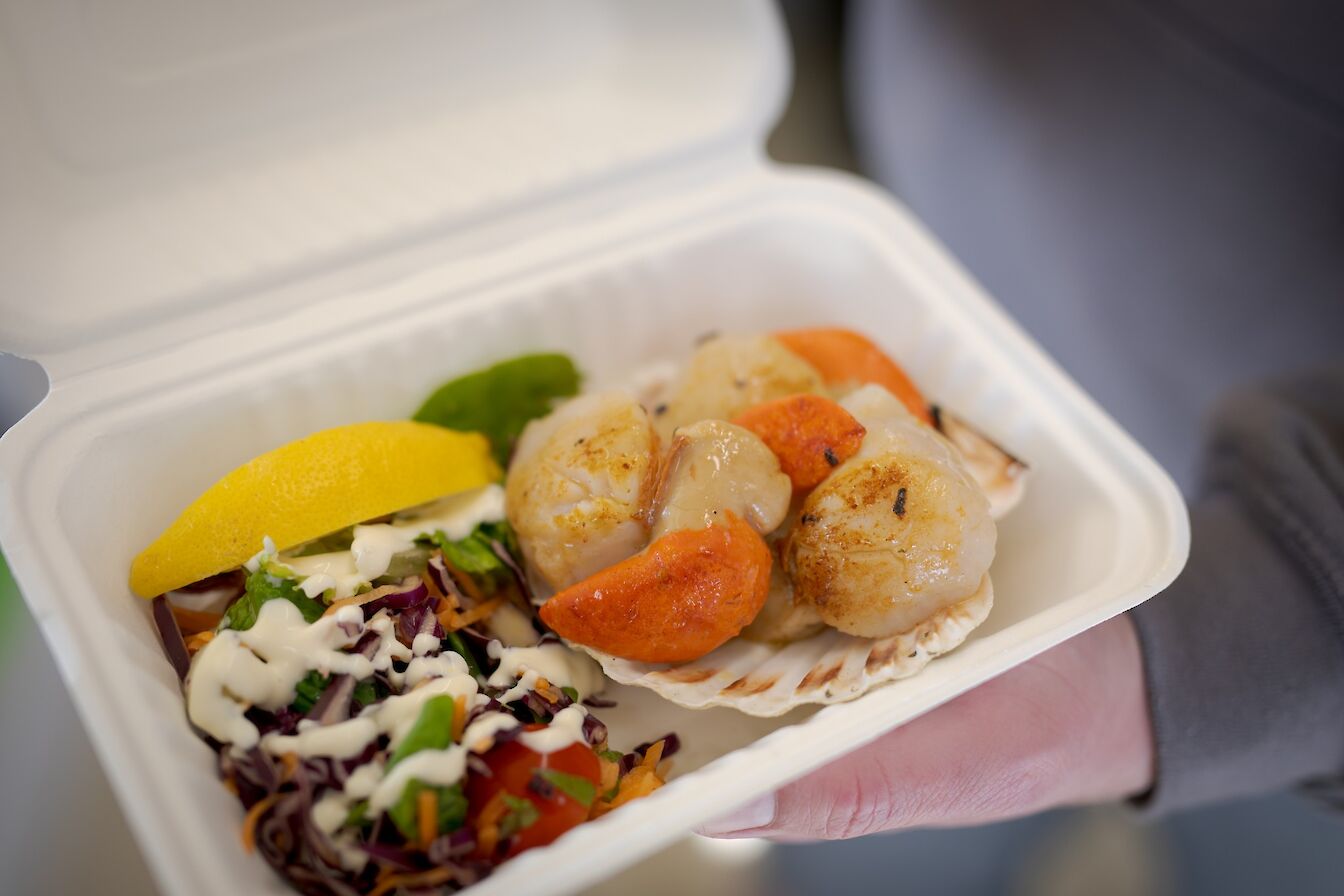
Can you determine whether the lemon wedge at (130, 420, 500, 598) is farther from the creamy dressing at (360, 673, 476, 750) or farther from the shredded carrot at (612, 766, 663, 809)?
the shredded carrot at (612, 766, 663, 809)

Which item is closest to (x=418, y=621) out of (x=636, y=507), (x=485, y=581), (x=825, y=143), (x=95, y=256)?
(x=485, y=581)

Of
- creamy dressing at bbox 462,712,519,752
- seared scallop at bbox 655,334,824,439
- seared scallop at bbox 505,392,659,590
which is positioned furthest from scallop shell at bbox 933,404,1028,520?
creamy dressing at bbox 462,712,519,752

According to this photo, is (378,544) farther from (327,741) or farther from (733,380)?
(733,380)

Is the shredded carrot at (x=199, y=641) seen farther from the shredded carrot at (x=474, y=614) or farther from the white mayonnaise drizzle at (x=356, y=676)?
the shredded carrot at (x=474, y=614)

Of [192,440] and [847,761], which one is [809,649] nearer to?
[847,761]

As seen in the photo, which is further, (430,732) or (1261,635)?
(1261,635)

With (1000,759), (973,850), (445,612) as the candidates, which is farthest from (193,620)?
(973,850)

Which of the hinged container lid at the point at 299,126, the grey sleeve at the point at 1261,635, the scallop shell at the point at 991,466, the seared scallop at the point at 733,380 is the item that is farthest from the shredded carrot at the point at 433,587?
the grey sleeve at the point at 1261,635
